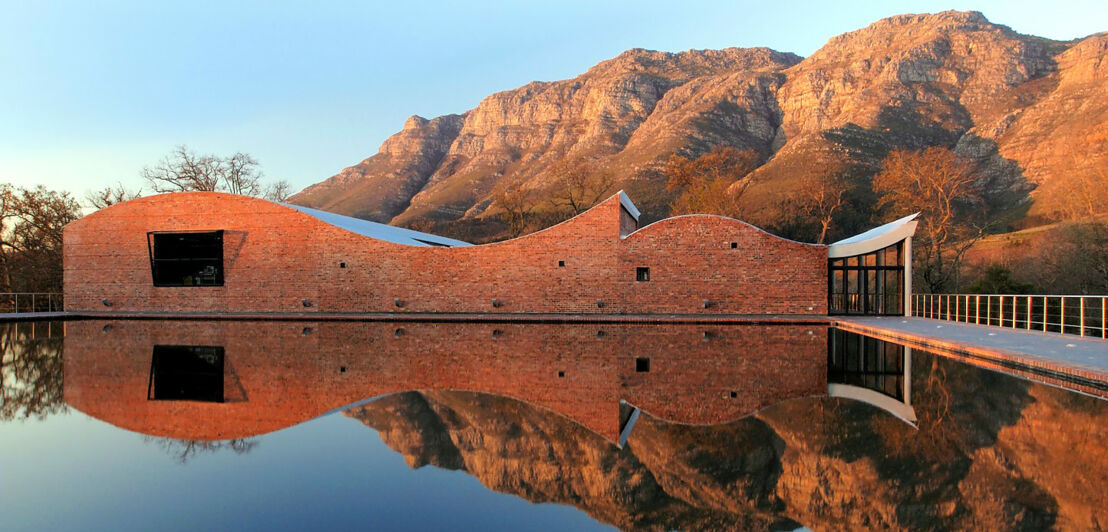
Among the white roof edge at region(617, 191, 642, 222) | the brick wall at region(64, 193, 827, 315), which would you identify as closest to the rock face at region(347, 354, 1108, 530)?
the brick wall at region(64, 193, 827, 315)

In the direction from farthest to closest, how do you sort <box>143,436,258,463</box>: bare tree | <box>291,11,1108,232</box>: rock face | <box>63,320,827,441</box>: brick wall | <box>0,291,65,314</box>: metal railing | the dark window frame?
<box>291,11,1108,232</box>: rock face → <box>0,291,65,314</box>: metal railing → the dark window frame → <box>63,320,827,441</box>: brick wall → <box>143,436,258,463</box>: bare tree

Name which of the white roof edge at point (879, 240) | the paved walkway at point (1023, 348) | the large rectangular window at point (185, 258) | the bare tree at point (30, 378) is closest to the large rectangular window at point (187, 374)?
the bare tree at point (30, 378)

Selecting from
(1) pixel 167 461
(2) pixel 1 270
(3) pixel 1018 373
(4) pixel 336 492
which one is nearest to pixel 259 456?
(1) pixel 167 461

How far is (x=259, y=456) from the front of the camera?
16.8 feet

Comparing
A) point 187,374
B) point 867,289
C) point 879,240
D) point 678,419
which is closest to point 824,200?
point 867,289

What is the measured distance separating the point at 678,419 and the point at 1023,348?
8328 millimetres

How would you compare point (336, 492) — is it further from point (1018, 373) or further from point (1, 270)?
point (1, 270)

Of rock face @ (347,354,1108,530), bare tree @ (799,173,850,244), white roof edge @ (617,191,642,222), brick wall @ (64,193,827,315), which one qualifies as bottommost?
rock face @ (347,354,1108,530)

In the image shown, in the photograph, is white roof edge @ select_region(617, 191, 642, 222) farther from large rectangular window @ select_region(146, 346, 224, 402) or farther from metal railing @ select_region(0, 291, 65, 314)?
metal railing @ select_region(0, 291, 65, 314)

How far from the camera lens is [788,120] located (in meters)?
73.9

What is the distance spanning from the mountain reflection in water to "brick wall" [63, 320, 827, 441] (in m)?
0.05

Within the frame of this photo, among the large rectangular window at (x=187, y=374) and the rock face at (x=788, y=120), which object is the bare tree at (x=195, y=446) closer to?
the large rectangular window at (x=187, y=374)

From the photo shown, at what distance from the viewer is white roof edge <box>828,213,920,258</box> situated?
67.7 ft

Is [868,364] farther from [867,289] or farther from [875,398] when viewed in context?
[867,289]
